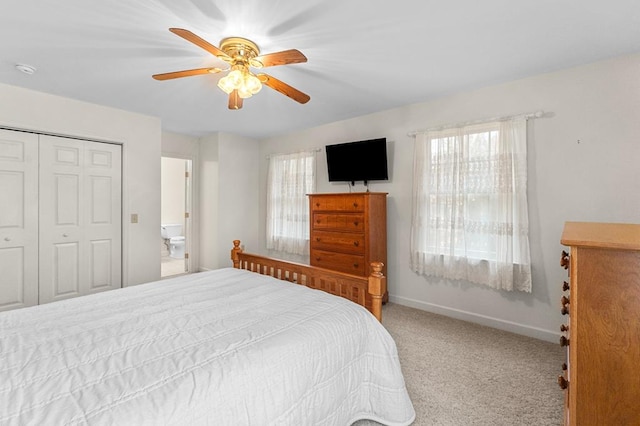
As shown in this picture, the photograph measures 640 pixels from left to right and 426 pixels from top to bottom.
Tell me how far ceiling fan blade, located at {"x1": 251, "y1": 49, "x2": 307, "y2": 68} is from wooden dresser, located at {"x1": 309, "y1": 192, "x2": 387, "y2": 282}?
1.82 meters

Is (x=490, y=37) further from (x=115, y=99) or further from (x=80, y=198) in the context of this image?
(x=80, y=198)

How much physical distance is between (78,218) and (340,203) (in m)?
3.12

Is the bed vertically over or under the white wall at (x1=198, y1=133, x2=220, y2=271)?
under

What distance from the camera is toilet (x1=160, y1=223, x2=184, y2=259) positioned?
657cm

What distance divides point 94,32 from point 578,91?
3.88 m

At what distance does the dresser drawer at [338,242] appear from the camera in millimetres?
3486

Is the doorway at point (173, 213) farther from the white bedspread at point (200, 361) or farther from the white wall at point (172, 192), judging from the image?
the white bedspread at point (200, 361)

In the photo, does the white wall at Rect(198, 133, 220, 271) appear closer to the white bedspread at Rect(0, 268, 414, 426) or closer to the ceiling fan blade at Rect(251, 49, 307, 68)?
the white bedspread at Rect(0, 268, 414, 426)

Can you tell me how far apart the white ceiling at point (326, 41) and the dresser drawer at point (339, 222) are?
1397mm

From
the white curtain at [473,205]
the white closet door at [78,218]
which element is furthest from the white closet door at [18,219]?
the white curtain at [473,205]

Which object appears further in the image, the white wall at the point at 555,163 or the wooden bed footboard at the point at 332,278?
the white wall at the point at 555,163

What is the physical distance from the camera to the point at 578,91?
8.39 ft

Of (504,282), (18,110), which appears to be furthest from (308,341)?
(18,110)

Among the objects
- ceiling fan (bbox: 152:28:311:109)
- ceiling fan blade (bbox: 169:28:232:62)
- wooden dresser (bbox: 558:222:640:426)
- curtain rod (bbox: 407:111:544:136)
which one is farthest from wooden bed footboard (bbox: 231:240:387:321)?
curtain rod (bbox: 407:111:544:136)
